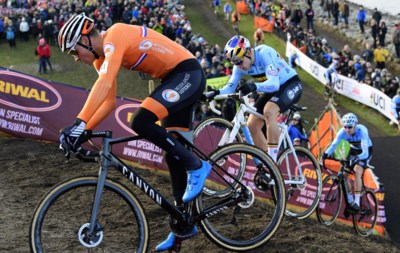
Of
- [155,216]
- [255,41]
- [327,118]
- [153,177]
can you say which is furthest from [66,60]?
[155,216]

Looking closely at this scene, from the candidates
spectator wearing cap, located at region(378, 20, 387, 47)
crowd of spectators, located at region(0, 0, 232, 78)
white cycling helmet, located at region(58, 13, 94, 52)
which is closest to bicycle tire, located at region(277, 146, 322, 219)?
white cycling helmet, located at region(58, 13, 94, 52)

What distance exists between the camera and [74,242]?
6.30 m

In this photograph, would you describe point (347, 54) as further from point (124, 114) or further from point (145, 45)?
point (145, 45)

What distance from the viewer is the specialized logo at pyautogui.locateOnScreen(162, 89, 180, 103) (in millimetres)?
5637

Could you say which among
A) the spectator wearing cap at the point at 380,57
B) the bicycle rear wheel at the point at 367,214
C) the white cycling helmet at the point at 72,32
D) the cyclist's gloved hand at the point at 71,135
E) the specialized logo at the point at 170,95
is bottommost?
the spectator wearing cap at the point at 380,57

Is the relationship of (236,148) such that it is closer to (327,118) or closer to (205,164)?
(205,164)

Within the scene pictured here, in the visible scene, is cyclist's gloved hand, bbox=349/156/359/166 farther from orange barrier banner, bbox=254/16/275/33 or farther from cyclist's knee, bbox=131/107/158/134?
orange barrier banner, bbox=254/16/275/33

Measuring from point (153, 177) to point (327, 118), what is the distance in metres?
8.23

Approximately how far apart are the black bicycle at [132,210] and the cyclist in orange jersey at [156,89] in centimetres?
21

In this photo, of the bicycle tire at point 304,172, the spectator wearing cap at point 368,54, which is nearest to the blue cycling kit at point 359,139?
the bicycle tire at point 304,172

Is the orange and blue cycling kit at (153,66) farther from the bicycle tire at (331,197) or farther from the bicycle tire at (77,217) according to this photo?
the bicycle tire at (331,197)

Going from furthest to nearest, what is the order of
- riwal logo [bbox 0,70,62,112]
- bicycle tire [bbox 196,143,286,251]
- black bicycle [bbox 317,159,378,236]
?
riwal logo [bbox 0,70,62,112]
black bicycle [bbox 317,159,378,236]
bicycle tire [bbox 196,143,286,251]

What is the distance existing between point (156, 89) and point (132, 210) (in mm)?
1171

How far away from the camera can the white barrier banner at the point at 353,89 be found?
23425mm
